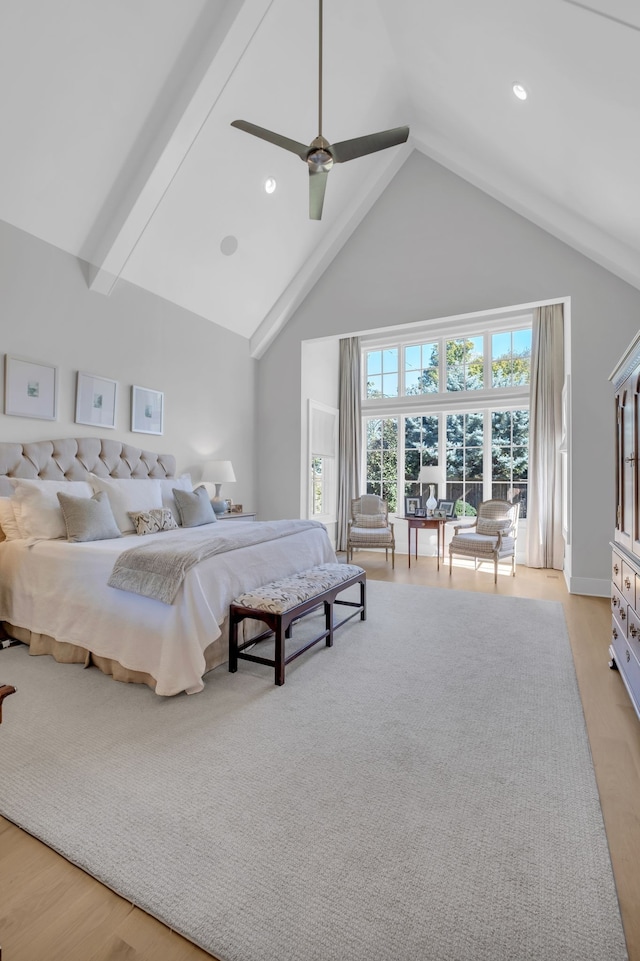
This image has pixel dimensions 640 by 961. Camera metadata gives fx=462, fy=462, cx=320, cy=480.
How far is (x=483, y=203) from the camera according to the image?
509cm

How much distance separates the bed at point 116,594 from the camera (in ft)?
7.82

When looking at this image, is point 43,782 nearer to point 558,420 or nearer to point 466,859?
point 466,859

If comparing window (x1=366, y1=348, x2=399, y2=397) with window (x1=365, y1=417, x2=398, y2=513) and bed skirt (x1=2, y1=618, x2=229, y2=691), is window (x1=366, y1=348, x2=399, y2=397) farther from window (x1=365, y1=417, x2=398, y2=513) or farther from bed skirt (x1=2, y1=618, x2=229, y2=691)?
bed skirt (x1=2, y1=618, x2=229, y2=691)

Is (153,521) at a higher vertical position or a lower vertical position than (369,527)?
higher

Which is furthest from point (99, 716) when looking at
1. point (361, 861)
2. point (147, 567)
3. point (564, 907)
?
point (564, 907)

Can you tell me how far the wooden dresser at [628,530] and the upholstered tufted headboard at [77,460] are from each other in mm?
3962

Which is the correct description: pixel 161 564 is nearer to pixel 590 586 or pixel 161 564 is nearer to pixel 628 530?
pixel 628 530

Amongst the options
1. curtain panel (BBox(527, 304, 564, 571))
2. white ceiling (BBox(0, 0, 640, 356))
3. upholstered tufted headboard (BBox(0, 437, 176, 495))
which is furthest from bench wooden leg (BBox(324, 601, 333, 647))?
curtain panel (BBox(527, 304, 564, 571))

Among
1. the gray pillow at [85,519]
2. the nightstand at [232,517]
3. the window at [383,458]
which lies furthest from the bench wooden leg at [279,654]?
the window at [383,458]

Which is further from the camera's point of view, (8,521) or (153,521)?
(153,521)

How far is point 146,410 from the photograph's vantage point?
15.6 feet

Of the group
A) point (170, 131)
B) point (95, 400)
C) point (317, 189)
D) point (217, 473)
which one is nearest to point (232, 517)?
point (217, 473)

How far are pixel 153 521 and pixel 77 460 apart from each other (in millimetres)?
981

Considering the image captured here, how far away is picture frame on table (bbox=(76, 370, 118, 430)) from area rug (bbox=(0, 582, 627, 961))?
223cm
